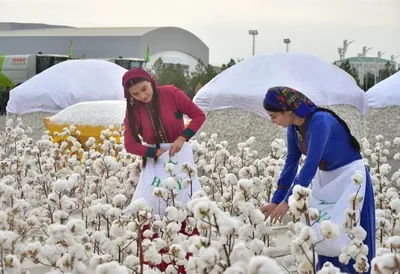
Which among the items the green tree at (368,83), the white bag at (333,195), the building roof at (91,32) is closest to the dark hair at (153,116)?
the white bag at (333,195)

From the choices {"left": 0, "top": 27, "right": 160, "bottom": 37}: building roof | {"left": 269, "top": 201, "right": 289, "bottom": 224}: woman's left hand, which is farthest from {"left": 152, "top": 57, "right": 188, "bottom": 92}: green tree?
{"left": 269, "top": 201, "right": 289, "bottom": 224}: woman's left hand

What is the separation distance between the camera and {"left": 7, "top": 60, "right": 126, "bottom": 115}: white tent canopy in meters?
14.5

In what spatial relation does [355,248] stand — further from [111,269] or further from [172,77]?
[172,77]

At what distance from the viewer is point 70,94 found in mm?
14680

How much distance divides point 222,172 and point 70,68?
9293 millimetres

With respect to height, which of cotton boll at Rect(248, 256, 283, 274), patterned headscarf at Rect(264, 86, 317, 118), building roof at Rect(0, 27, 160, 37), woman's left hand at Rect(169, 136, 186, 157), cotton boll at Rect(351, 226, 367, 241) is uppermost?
building roof at Rect(0, 27, 160, 37)

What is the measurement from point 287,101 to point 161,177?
1198 mm

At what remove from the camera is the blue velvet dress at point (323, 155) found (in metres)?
3.98

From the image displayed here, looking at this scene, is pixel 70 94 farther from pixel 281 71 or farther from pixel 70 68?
pixel 281 71

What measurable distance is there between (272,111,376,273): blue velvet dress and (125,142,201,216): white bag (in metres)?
0.73

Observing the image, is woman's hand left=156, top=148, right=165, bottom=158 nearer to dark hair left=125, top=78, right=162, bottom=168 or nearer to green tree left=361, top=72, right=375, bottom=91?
dark hair left=125, top=78, right=162, bottom=168

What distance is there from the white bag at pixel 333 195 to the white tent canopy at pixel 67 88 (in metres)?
10.7

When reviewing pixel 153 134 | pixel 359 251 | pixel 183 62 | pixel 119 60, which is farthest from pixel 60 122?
pixel 183 62

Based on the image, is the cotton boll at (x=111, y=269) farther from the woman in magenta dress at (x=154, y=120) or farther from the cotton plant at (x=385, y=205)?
the woman in magenta dress at (x=154, y=120)
